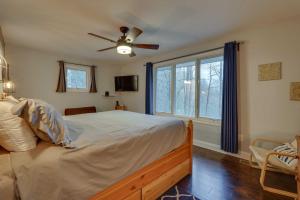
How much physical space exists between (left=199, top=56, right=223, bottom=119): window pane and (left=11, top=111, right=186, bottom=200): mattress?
2.09 m

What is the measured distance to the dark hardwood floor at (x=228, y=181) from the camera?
1916 millimetres

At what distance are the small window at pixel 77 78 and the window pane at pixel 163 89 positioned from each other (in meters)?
2.43

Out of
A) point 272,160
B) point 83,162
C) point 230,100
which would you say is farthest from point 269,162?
point 83,162

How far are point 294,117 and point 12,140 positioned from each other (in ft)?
11.7

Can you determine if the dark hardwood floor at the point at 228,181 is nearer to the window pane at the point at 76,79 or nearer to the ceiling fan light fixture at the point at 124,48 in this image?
the ceiling fan light fixture at the point at 124,48

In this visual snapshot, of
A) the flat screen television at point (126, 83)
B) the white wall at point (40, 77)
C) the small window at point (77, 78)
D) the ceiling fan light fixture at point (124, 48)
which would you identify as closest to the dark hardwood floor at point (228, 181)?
the ceiling fan light fixture at point (124, 48)

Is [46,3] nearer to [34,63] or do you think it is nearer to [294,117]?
[34,63]

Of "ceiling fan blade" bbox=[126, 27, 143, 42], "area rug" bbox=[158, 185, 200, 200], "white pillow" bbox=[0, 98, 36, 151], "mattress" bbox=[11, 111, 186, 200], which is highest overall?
"ceiling fan blade" bbox=[126, 27, 143, 42]

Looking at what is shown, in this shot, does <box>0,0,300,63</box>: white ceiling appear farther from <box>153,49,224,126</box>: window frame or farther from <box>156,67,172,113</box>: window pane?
<box>156,67,172,113</box>: window pane

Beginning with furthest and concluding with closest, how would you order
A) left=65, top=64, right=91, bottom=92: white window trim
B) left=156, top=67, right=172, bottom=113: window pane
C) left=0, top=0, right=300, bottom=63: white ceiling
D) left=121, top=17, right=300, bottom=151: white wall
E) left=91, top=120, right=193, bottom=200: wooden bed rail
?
1. left=65, top=64, right=91, bottom=92: white window trim
2. left=156, top=67, right=172, bottom=113: window pane
3. left=121, top=17, right=300, bottom=151: white wall
4. left=0, top=0, right=300, bottom=63: white ceiling
5. left=91, top=120, right=193, bottom=200: wooden bed rail

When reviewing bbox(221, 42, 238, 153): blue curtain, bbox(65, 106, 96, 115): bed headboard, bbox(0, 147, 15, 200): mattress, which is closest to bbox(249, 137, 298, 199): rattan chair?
bbox(221, 42, 238, 153): blue curtain

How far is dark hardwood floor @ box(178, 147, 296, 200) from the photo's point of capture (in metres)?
1.92

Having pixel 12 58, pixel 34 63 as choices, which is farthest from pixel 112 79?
pixel 12 58

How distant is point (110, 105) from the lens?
581 cm
